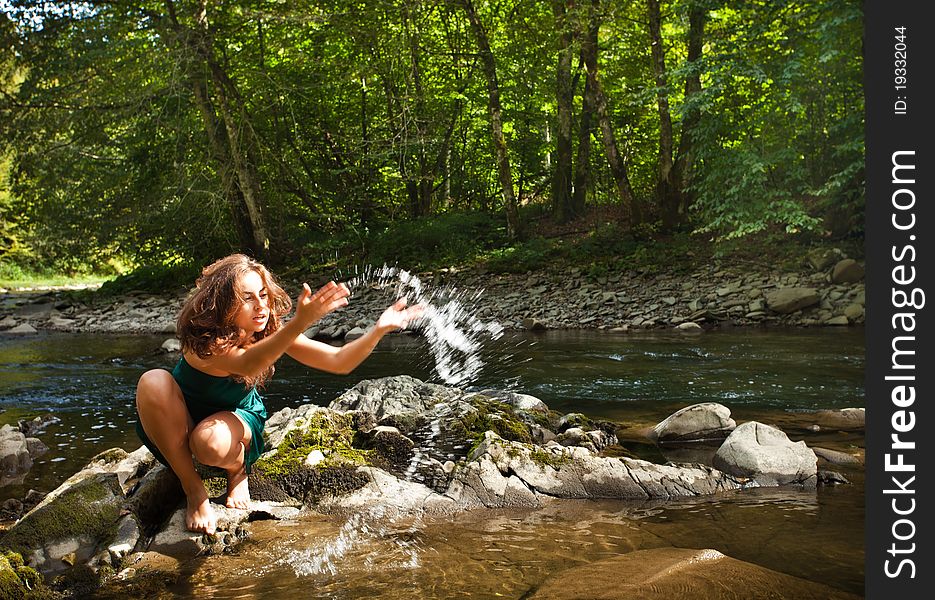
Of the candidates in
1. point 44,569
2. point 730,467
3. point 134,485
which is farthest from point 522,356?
point 44,569

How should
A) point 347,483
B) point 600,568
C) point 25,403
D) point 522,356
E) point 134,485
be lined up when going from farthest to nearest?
1. point 522,356
2. point 25,403
3. point 347,483
4. point 134,485
5. point 600,568

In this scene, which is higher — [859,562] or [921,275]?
[921,275]

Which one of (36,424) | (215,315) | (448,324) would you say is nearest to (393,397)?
(215,315)

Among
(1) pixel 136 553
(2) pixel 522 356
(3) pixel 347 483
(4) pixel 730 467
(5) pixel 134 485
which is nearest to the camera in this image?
(1) pixel 136 553

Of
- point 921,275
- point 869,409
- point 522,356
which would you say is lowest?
point 522,356

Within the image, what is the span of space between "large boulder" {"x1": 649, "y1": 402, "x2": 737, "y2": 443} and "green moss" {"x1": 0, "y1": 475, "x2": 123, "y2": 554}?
152 inches

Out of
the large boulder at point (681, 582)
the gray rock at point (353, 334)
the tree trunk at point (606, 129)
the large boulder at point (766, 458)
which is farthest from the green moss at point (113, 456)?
the tree trunk at point (606, 129)

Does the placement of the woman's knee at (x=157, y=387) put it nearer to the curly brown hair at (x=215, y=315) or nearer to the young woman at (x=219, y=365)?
the young woman at (x=219, y=365)

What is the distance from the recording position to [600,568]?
308 cm

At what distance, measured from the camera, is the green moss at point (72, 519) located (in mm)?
3238

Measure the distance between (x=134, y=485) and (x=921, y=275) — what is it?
4092 mm

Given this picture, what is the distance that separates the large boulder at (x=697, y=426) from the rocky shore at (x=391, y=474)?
0.01m

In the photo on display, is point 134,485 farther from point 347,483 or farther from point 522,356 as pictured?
point 522,356

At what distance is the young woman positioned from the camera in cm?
319
